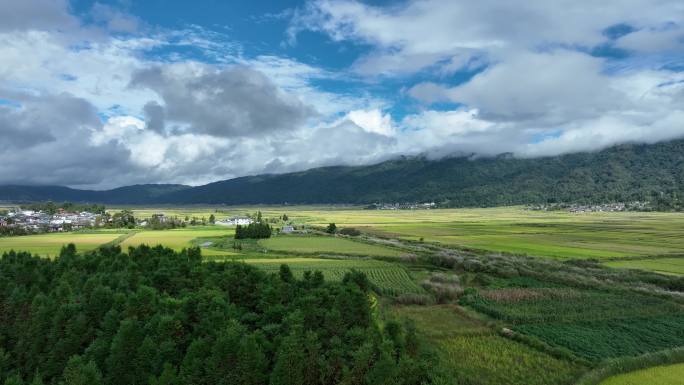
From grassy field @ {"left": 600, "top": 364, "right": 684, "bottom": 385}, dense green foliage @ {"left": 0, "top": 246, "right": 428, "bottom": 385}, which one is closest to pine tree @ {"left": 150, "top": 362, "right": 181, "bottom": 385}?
dense green foliage @ {"left": 0, "top": 246, "right": 428, "bottom": 385}

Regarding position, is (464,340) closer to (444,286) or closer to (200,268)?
(444,286)

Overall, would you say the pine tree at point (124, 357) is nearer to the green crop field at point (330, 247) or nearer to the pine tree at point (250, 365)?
the pine tree at point (250, 365)

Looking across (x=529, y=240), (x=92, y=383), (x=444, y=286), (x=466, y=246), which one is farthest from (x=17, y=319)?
(x=529, y=240)

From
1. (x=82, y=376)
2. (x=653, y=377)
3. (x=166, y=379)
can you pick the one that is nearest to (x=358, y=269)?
(x=653, y=377)

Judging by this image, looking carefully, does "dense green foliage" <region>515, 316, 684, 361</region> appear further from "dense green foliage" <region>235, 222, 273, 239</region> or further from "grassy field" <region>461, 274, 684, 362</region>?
"dense green foliage" <region>235, 222, 273, 239</region>

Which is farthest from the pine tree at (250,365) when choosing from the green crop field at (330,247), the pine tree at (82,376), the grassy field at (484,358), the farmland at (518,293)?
the green crop field at (330,247)

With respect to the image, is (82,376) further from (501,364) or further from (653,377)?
(653,377)
